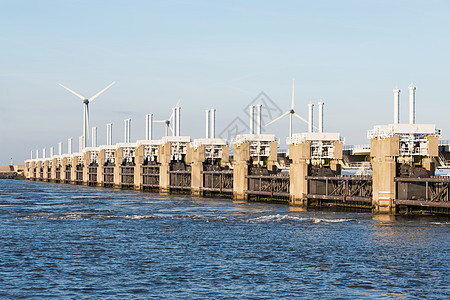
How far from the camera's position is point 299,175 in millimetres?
92688

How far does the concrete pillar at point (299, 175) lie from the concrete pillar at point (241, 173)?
48.8ft

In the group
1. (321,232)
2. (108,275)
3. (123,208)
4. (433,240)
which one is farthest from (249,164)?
(108,275)

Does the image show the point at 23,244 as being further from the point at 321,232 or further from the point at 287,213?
the point at 287,213

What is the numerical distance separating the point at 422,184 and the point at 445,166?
13154 mm

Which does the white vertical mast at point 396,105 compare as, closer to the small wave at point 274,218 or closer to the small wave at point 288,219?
the small wave at point 288,219

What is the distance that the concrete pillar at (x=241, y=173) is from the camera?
108688mm

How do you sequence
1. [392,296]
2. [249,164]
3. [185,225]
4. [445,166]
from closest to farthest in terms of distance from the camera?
1. [392,296]
2. [185,225]
3. [445,166]
4. [249,164]

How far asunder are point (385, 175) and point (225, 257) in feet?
114

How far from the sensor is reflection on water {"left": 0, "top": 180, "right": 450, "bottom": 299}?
112 ft

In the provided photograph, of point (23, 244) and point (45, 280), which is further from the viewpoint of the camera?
point (23, 244)

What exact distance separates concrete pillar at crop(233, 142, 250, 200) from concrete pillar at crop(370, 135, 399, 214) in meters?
36.3

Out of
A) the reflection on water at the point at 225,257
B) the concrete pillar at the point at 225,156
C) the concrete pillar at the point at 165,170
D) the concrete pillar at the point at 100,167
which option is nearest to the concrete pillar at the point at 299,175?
the reflection on water at the point at 225,257

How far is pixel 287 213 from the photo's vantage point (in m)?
79.0

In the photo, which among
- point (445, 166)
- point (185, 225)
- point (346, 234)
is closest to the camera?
point (346, 234)
